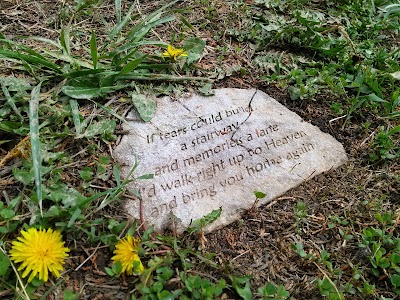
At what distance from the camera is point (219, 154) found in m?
2.03

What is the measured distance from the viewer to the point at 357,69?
8.17 feet

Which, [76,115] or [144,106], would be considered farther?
[144,106]

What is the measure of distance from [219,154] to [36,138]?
840 mm

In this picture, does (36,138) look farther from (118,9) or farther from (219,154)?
(118,9)

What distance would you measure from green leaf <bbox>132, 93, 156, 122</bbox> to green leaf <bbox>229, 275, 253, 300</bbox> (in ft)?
2.96

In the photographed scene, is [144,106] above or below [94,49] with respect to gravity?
below

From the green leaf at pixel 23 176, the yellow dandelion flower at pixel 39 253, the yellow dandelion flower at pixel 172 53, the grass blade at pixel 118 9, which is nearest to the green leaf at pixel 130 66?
the yellow dandelion flower at pixel 172 53

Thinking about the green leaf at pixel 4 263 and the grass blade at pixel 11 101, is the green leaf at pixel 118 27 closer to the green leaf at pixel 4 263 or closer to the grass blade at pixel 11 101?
the grass blade at pixel 11 101

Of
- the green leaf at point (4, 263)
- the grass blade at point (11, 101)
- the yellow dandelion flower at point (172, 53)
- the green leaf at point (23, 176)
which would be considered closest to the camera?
the green leaf at point (4, 263)

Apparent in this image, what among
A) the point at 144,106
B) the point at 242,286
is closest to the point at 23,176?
the point at 144,106

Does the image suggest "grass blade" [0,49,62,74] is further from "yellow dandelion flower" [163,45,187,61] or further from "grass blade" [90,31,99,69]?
"yellow dandelion flower" [163,45,187,61]

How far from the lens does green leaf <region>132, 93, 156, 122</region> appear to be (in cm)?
209

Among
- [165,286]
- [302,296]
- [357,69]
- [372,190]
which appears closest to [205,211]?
[165,286]

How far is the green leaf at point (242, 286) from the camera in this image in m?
1.57
